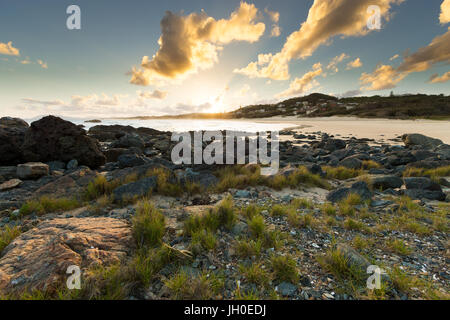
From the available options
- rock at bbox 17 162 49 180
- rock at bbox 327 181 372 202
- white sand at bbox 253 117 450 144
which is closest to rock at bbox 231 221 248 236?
rock at bbox 327 181 372 202

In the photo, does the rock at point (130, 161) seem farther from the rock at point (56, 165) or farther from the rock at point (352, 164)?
the rock at point (352, 164)

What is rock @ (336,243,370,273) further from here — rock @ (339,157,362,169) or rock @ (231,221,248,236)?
rock @ (339,157,362,169)

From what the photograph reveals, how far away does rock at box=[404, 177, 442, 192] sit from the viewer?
19.3 ft

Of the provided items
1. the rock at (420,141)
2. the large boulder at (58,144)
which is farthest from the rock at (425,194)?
the rock at (420,141)

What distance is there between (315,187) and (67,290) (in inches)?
277

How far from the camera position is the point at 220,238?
3270 mm

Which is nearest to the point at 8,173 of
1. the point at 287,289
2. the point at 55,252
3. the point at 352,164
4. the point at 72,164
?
the point at 72,164

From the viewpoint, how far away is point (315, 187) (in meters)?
6.77

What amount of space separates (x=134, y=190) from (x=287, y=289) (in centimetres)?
471
